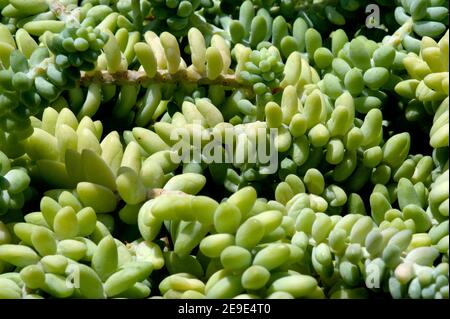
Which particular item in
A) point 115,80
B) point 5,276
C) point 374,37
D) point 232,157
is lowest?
point 5,276

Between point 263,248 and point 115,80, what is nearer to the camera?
point 263,248

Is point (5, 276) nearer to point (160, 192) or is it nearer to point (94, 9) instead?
point (160, 192)

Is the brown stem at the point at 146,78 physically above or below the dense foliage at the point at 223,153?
above

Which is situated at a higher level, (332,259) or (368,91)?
(368,91)

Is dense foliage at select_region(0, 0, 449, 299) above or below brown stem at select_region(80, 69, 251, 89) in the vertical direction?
below

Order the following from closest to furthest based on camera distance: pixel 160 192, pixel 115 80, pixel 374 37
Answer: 1. pixel 160 192
2. pixel 115 80
3. pixel 374 37

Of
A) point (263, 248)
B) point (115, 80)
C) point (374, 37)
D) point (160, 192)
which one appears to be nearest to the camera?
point (263, 248)

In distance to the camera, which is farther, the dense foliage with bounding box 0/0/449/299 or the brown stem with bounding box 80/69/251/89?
the brown stem with bounding box 80/69/251/89

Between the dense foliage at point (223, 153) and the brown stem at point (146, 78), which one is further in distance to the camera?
the brown stem at point (146, 78)

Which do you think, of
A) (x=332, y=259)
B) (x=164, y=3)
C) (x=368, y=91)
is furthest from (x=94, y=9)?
(x=332, y=259)

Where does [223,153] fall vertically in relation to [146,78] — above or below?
below

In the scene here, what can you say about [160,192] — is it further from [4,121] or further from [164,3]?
[164,3]
